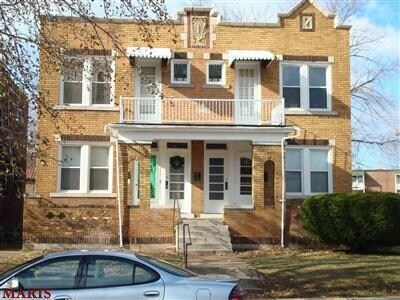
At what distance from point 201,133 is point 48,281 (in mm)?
13708

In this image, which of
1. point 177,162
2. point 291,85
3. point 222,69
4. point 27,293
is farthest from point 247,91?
point 27,293

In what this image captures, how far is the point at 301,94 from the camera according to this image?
23.0 m

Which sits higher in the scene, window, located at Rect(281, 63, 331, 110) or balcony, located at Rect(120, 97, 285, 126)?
window, located at Rect(281, 63, 331, 110)

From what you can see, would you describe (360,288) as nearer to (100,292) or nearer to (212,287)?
(212,287)

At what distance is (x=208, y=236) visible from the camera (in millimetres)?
20125

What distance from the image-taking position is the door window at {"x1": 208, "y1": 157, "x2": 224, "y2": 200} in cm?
2267

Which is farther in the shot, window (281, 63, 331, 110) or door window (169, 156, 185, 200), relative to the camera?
window (281, 63, 331, 110)

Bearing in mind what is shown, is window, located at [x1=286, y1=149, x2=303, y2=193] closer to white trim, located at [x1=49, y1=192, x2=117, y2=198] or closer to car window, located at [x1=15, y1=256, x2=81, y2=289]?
white trim, located at [x1=49, y1=192, x2=117, y2=198]

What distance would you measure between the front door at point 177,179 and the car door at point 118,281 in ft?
48.4

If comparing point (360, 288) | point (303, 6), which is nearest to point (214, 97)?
point (303, 6)

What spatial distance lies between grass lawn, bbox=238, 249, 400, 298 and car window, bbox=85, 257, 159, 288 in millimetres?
5223

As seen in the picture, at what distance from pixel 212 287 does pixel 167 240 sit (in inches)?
527

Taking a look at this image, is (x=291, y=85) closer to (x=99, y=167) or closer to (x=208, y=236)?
(x=208, y=236)

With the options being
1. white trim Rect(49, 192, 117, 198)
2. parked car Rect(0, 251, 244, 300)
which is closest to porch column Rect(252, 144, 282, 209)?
white trim Rect(49, 192, 117, 198)
